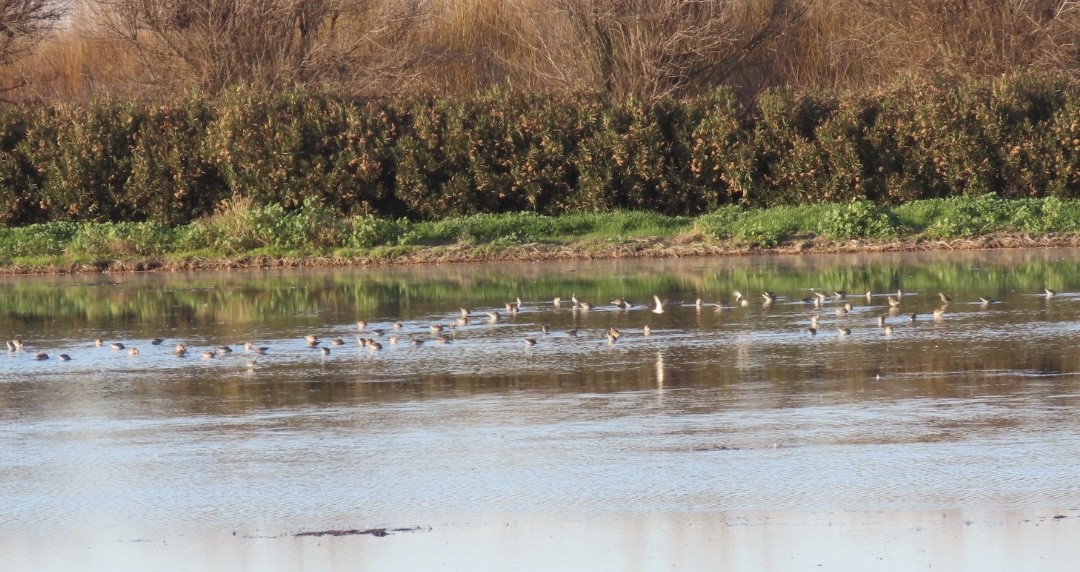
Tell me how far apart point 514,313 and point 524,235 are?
8.65 metres

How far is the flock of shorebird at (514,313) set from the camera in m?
14.1

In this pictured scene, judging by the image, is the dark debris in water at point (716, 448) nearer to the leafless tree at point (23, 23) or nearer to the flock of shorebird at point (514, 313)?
the flock of shorebird at point (514, 313)

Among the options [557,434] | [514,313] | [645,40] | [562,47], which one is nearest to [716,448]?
[557,434]

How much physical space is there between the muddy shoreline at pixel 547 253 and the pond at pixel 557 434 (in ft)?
17.7

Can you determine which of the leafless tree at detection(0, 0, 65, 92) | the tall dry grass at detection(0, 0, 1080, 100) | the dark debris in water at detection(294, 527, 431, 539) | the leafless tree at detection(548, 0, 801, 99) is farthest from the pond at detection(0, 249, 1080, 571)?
the leafless tree at detection(0, 0, 65, 92)

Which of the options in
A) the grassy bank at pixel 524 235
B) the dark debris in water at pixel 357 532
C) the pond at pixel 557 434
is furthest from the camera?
the grassy bank at pixel 524 235

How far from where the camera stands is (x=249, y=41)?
32.3m

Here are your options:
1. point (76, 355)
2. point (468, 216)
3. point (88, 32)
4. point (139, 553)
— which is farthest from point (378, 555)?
point (88, 32)

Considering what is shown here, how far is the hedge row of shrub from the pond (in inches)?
340

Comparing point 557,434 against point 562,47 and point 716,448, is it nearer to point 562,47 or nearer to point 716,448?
point 716,448

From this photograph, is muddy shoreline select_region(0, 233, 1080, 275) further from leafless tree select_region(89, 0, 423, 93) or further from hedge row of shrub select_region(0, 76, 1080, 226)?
leafless tree select_region(89, 0, 423, 93)

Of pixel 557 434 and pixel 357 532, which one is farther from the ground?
pixel 557 434

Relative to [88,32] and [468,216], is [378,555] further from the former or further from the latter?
[88,32]

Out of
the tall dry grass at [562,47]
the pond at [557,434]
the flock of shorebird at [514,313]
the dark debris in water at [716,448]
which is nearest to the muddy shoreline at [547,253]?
the tall dry grass at [562,47]
